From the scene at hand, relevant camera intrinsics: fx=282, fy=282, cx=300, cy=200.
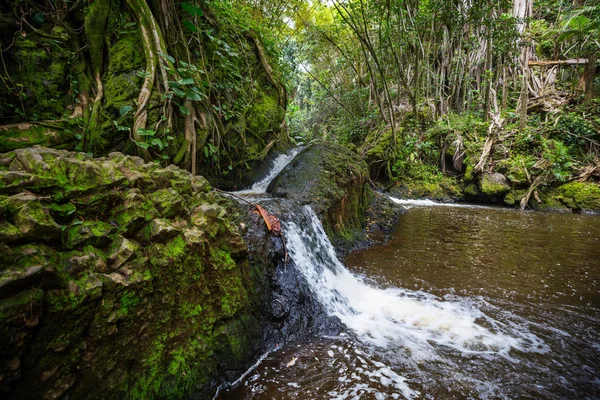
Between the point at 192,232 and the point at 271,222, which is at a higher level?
the point at 192,232

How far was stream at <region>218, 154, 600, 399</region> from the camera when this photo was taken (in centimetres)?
207

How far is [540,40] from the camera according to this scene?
12.2 meters

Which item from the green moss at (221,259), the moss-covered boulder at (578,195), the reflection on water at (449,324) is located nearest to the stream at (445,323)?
the reflection on water at (449,324)

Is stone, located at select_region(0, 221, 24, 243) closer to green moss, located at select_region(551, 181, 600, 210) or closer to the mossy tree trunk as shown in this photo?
the mossy tree trunk

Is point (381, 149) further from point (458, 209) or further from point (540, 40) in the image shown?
point (540, 40)

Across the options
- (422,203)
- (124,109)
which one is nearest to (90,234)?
(124,109)

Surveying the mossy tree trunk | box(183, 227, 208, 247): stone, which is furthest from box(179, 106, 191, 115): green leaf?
box(183, 227, 208, 247): stone

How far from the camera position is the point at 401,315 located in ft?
10.0

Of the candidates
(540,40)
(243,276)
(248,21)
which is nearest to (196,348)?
(243,276)

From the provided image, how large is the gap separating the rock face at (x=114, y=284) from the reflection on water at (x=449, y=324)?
473 mm

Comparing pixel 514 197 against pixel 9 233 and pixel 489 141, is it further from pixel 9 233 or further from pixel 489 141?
pixel 9 233

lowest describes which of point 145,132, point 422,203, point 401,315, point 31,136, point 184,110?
point 401,315

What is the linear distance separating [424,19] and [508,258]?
30.0 ft

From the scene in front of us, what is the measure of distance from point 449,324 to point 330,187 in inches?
126
